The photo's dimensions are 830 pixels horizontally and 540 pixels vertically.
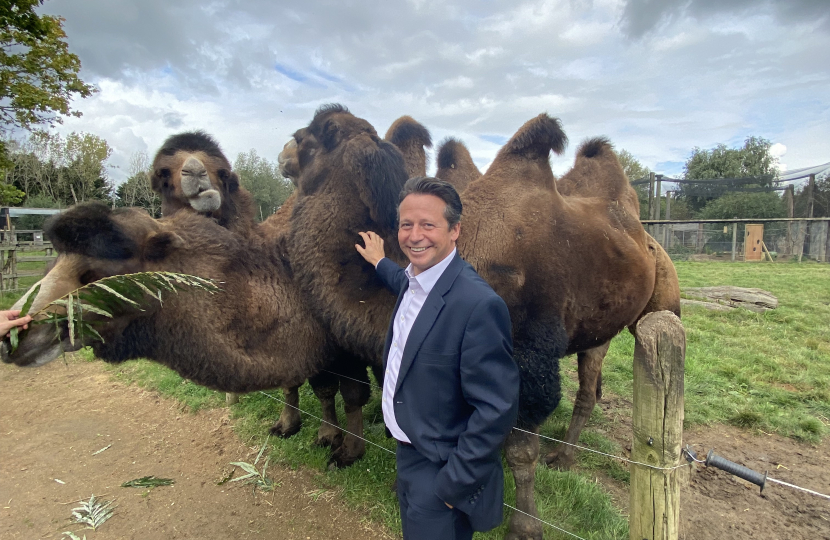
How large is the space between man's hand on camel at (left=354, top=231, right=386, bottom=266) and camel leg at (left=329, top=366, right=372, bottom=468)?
1357 millimetres

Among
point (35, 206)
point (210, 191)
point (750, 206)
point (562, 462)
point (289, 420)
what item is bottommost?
point (562, 462)

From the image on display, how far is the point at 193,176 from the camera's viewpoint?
12.4 ft

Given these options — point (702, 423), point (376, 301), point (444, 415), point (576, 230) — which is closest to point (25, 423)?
point (376, 301)

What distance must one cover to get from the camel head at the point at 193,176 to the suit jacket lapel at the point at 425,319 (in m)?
2.66

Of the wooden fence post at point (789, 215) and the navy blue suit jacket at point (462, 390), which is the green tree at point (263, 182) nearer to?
the navy blue suit jacket at point (462, 390)

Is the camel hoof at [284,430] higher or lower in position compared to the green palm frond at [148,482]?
higher

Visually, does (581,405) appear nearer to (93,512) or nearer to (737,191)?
(93,512)

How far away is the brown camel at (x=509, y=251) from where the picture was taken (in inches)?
124

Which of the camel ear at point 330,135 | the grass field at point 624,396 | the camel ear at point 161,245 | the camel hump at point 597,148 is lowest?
the grass field at point 624,396

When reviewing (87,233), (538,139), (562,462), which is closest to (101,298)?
(87,233)

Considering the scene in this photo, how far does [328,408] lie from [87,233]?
8.70 feet

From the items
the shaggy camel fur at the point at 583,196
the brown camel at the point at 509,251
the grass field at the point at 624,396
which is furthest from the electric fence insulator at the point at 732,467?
the shaggy camel fur at the point at 583,196

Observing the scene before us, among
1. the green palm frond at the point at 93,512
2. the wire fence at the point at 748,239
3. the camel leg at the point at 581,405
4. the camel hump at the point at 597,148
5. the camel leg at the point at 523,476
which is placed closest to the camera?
the camel leg at the point at 523,476

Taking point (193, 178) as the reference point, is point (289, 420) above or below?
below
